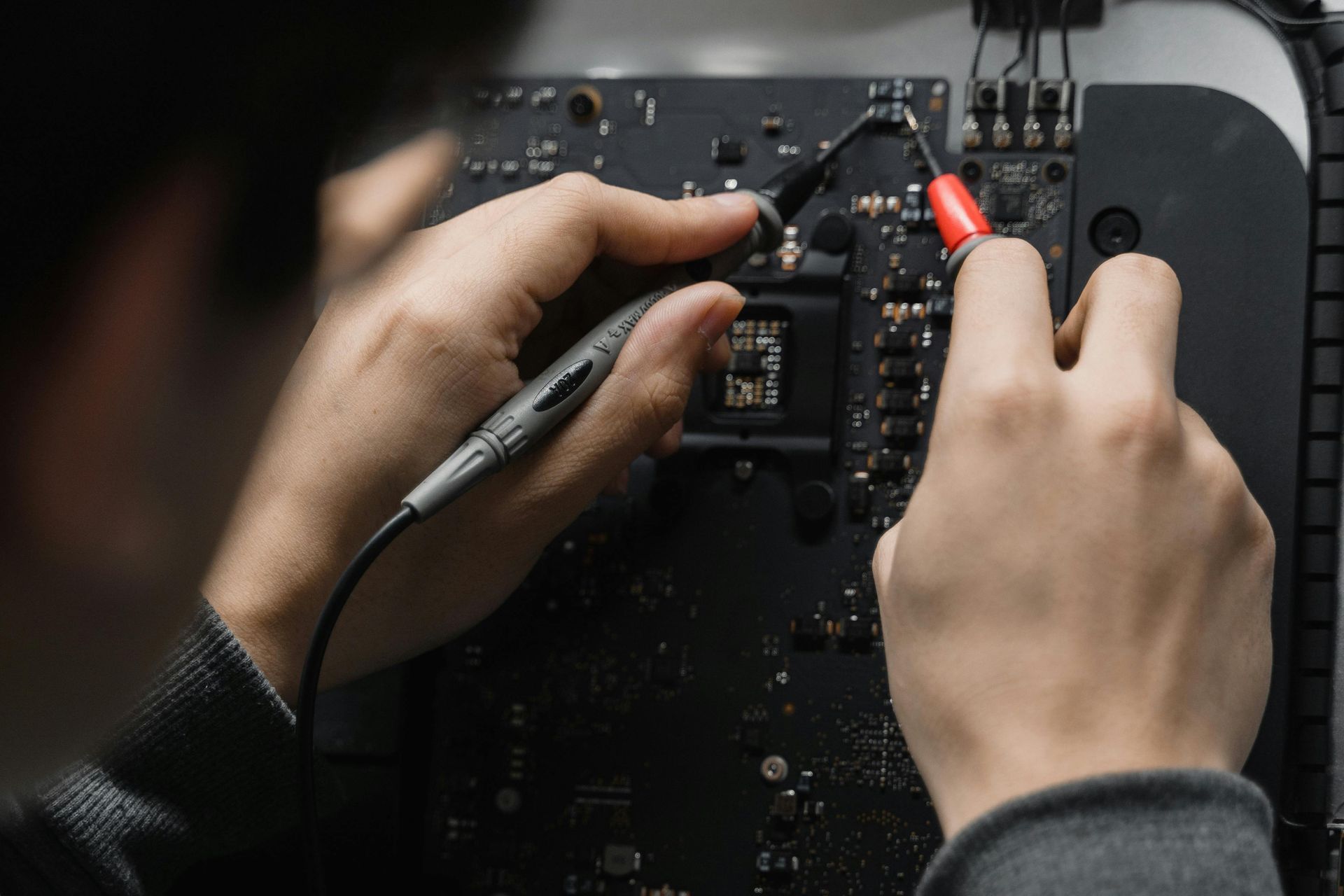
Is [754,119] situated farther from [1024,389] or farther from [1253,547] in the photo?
[1253,547]

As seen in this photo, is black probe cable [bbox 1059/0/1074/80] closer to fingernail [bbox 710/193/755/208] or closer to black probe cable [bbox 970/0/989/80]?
black probe cable [bbox 970/0/989/80]

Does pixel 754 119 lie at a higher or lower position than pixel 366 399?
higher

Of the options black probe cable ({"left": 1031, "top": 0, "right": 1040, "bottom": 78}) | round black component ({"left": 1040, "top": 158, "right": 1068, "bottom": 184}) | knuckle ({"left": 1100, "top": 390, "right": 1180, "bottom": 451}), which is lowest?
knuckle ({"left": 1100, "top": 390, "right": 1180, "bottom": 451})

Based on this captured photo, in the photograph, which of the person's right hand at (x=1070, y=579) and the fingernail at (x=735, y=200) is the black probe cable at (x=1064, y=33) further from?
the person's right hand at (x=1070, y=579)

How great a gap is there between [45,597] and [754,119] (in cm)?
97

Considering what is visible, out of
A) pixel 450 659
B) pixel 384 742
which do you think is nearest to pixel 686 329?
pixel 450 659

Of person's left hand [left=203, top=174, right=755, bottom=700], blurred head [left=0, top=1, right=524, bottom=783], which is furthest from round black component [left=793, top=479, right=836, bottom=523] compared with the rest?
blurred head [left=0, top=1, right=524, bottom=783]

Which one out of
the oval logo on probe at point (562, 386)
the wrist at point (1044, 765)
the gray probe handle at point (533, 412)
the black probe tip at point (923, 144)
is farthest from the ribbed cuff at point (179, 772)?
the black probe tip at point (923, 144)

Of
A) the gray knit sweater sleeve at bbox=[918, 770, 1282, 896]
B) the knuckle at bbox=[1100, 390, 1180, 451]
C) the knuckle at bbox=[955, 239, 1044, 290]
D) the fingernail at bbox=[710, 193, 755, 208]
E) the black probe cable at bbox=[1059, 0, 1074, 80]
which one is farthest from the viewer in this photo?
the black probe cable at bbox=[1059, 0, 1074, 80]

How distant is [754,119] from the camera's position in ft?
3.87

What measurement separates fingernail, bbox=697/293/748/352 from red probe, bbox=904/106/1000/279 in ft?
0.64

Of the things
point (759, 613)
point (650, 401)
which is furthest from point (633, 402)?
point (759, 613)

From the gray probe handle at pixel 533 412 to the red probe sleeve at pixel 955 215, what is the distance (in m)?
0.26

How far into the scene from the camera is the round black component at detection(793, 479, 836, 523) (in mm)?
1079
